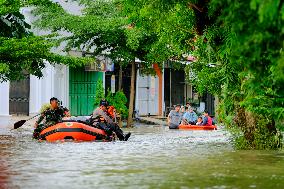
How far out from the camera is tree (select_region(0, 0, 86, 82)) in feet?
83.5

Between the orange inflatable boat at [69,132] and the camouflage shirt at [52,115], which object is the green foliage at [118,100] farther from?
the orange inflatable boat at [69,132]

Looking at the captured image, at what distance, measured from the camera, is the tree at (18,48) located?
83.5 ft

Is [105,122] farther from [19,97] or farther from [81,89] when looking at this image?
[81,89]

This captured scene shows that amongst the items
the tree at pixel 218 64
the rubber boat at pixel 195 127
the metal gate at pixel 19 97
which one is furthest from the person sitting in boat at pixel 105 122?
the metal gate at pixel 19 97

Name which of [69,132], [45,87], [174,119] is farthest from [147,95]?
[69,132]

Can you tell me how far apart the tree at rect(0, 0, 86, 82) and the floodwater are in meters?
3.42

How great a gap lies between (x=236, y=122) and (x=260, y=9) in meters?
13.0

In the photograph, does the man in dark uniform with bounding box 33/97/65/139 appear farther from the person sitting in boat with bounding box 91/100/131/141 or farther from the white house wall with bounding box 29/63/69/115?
the white house wall with bounding box 29/63/69/115

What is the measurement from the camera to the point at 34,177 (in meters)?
13.7

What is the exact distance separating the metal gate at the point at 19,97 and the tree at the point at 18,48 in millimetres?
6924

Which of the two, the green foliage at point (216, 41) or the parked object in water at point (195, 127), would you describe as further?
the parked object in water at point (195, 127)

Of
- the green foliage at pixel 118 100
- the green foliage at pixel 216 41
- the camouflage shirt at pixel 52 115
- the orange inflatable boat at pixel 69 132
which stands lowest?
the orange inflatable boat at pixel 69 132

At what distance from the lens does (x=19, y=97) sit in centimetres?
3741

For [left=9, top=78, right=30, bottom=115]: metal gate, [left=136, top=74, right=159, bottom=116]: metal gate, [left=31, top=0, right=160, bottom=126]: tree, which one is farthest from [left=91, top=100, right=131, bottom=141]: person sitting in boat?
[left=136, top=74, right=159, bottom=116]: metal gate
